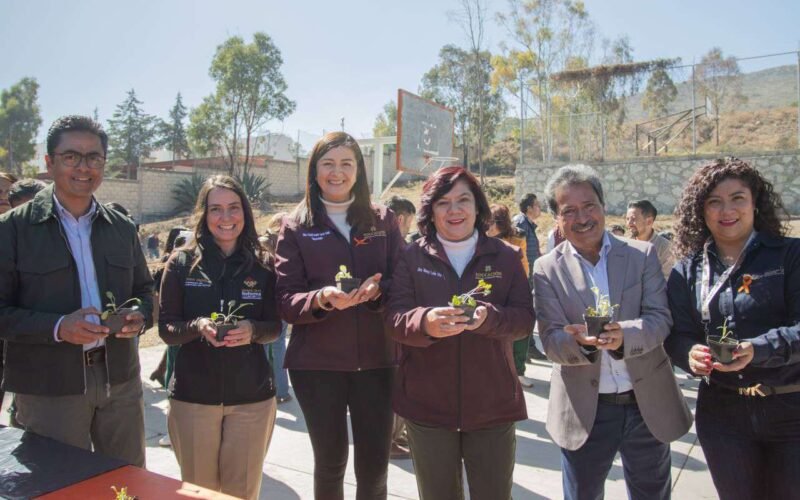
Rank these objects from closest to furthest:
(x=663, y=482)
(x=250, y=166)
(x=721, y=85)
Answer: (x=663, y=482), (x=721, y=85), (x=250, y=166)

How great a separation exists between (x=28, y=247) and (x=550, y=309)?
2406 millimetres

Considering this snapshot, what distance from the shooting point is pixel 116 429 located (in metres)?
2.58

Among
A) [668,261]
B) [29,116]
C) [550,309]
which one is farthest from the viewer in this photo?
[29,116]

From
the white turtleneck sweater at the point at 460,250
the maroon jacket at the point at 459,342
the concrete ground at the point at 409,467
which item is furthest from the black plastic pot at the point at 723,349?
the concrete ground at the point at 409,467

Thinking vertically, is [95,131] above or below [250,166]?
below

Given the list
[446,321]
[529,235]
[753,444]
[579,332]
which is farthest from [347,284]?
[529,235]

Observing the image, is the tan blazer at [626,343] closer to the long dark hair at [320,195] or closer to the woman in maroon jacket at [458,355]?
the woman in maroon jacket at [458,355]

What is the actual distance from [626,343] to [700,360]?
27 cm

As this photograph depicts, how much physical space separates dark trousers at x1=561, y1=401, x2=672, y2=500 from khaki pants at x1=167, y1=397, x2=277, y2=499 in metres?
1.50

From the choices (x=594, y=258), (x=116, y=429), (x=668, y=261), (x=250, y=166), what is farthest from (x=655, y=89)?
(x=250, y=166)

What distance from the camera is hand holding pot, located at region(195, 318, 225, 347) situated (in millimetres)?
2395

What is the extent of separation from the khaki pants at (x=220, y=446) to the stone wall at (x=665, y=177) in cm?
1370

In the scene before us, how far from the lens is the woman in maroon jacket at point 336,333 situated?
8.33 ft

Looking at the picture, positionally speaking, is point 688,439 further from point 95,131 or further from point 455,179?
point 95,131
